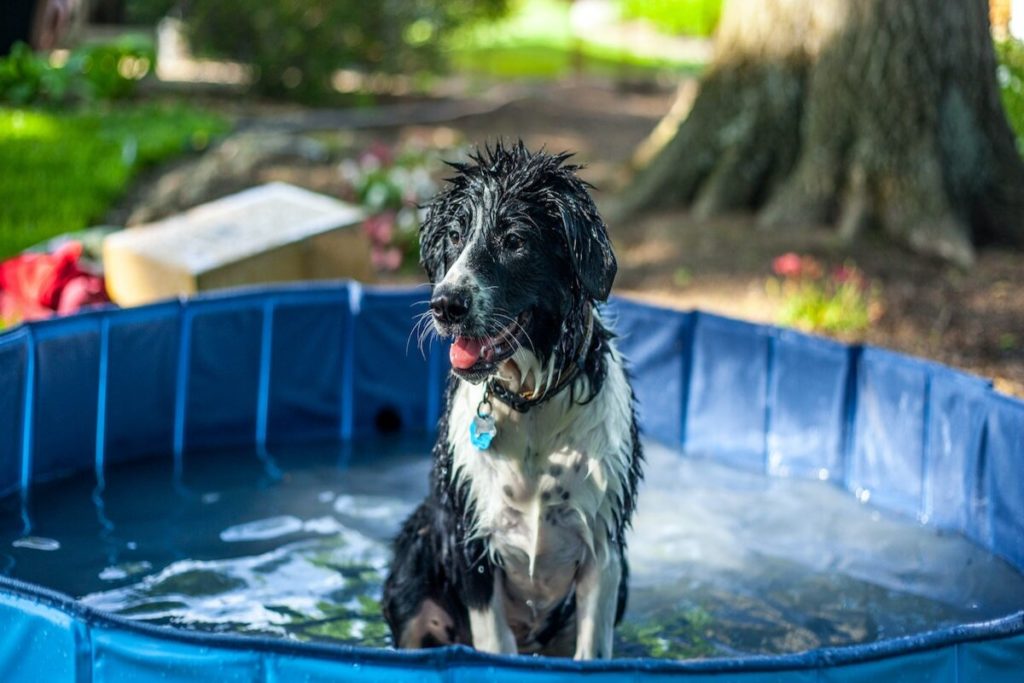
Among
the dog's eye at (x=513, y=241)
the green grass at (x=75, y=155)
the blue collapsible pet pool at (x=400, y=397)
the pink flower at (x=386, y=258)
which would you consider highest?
the green grass at (x=75, y=155)

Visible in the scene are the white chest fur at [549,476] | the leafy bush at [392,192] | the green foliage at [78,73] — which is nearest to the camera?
the white chest fur at [549,476]

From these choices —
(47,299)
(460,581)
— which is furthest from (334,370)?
(460,581)

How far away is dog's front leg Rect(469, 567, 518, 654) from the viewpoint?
13.6ft

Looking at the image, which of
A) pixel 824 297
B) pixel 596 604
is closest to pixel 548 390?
pixel 596 604

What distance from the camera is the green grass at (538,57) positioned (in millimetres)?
18703

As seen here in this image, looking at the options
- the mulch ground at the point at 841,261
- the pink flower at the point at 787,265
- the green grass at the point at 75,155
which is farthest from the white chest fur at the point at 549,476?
the green grass at the point at 75,155

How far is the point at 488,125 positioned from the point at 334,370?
7376mm

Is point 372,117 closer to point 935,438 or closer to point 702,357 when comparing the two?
point 702,357

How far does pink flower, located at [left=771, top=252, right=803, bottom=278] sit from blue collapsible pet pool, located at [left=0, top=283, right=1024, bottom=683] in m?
1.30

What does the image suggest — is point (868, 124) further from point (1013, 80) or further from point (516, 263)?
point (516, 263)

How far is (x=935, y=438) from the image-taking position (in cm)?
585

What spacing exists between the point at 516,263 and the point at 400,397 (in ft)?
11.1

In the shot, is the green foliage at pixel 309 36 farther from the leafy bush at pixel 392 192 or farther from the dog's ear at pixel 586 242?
the dog's ear at pixel 586 242

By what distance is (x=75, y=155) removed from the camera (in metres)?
11.3
